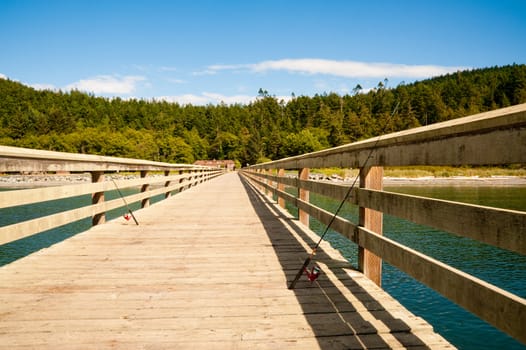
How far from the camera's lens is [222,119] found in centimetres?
15438

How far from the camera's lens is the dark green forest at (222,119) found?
111188 mm

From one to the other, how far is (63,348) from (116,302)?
0.68m

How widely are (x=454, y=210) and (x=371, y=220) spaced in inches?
51.4

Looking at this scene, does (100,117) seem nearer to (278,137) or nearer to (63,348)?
(278,137)

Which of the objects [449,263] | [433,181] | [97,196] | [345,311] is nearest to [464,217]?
[345,311]

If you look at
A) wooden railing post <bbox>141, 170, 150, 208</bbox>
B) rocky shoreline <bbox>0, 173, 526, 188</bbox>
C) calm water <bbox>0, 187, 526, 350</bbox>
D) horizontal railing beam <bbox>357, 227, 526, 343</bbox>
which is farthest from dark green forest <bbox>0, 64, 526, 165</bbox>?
horizontal railing beam <bbox>357, 227, 526, 343</bbox>

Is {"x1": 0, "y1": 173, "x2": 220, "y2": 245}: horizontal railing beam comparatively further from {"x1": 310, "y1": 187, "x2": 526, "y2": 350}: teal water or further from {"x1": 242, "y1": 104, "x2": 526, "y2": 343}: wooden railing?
{"x1": 310, "y1": 187, "x2": 526, "y2": 350}: teal water

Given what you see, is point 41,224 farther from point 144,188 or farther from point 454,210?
point 144,188

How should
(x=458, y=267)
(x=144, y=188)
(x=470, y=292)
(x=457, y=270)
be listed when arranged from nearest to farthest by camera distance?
(x=470, y=292) < (x=457, y=270) < (x=458, y=267) < (x=144, y=188)

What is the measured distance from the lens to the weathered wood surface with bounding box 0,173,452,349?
2.12 metres

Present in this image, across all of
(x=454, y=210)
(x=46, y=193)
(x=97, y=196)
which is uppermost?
(x=454, y=210)

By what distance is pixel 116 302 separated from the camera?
271 cm

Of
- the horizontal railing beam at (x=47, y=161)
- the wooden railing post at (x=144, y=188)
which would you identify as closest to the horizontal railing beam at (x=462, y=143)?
the horizontal railing beam at (x=47, y=161)

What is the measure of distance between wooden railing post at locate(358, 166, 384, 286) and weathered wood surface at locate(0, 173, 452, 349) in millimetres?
130
